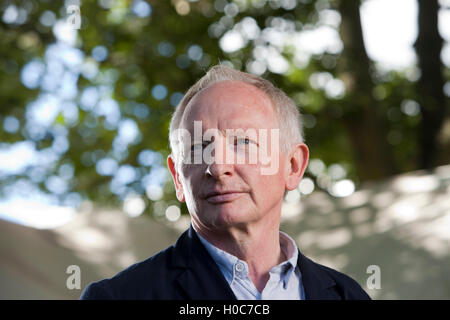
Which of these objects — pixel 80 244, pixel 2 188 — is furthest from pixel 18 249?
pixel 2 188

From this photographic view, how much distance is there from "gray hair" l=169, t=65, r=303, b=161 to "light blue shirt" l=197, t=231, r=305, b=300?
0.29 m

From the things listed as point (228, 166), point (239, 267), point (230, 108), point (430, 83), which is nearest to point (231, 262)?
point (239, 267)

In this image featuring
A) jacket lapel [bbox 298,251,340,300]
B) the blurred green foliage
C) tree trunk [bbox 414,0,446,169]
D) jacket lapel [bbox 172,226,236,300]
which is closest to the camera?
jacket lapel [bbox 172,226,236,300]

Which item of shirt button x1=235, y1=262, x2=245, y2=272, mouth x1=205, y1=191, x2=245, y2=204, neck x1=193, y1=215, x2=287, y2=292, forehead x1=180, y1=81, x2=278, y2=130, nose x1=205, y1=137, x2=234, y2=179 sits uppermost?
forehead x1=180, y1=81, x2=278, y2=130

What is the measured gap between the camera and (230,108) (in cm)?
134

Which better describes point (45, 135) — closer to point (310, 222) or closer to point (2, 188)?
point (2, 188)

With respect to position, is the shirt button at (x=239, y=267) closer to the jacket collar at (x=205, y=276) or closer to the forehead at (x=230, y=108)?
the jacket collar at (x=205, y=276)

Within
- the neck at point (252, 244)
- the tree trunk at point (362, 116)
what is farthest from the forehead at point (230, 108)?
the tree trunk at point (362, 116)

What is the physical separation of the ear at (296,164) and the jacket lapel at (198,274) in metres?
0.28

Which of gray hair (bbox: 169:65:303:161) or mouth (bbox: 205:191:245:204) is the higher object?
gray hair (bbox: 169:65:303:161)

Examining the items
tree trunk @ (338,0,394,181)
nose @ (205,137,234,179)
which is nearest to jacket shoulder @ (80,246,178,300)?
nose @ (205,137,234,179)

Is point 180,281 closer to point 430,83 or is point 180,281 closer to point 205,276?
point 205,276

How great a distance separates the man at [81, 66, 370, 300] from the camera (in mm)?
1312

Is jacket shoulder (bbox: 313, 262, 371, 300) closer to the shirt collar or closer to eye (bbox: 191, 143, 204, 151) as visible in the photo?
the shirt collar
